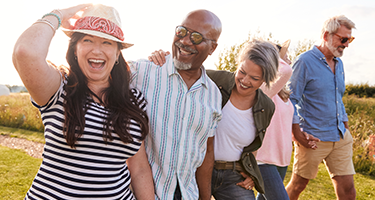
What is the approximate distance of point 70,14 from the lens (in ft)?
6.00

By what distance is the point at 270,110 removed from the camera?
9.94 ft

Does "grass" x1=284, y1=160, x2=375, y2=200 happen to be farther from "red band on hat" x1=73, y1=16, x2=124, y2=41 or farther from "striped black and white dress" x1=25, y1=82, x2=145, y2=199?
"red band on hat" x1=73, y1=16, x2=124, y2=41

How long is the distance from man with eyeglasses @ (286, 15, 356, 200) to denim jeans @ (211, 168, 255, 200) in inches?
69.8

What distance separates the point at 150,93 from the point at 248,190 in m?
1.57

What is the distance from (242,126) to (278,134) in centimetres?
86

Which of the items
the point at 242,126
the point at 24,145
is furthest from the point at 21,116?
the point at 242,126

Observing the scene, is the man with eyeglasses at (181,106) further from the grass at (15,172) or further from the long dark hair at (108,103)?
the grass at (15,172)

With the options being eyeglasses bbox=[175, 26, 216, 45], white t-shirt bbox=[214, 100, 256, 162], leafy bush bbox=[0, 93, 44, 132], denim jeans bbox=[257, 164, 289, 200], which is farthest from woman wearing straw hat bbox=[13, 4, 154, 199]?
leafy bush bbox=[0, 93, 44, 132]

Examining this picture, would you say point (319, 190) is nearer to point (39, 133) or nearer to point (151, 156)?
point (151, 156)

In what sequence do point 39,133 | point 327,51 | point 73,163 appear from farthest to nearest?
1. point 39,133
2. point 327,51
3. point 73,163

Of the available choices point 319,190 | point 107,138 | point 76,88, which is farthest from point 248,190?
point 319,190

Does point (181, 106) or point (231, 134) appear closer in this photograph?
point (181, 106)

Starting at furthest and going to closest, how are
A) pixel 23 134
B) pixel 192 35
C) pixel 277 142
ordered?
pixel 23 134
pixel 277 142
pixel 192 35

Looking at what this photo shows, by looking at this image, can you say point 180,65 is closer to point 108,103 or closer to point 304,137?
point 108,103
